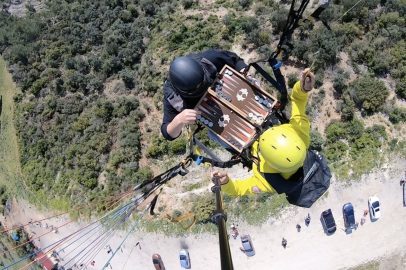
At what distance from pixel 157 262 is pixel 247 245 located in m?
5.05

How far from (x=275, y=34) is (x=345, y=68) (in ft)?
14.0

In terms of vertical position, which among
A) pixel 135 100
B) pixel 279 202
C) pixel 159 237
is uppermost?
pixel 135 100

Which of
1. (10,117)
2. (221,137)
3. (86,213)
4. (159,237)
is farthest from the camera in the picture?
(10,117)

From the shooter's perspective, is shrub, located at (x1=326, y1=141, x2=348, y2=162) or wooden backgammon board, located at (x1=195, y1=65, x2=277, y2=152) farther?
shrub, located at (x1=326, y1=141, x2=348, y2=162)

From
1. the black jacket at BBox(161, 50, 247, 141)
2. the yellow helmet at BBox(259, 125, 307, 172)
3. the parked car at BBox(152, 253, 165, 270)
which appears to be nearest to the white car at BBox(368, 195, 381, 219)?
the yellow helmet at BBox(259, 125, 307, 172)

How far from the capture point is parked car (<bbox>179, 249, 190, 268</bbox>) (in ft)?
48.7

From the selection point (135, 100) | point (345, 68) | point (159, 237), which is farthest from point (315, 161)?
point (135, 100)

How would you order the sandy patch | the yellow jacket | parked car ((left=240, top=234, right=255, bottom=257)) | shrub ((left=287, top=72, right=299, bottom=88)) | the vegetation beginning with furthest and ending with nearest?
shrub ((left=287, top=72, right=299, bottom=88)) → parked car ((left=240, top=234, right=255, bottom=257)) → the vegetation → the sandy patch → the yellow jacket

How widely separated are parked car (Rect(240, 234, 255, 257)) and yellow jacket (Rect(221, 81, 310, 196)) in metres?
9.06

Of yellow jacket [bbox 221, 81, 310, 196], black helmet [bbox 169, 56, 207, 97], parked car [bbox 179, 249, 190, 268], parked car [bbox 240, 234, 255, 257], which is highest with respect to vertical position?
black helmet [bbox 169, 56, 207, 97]

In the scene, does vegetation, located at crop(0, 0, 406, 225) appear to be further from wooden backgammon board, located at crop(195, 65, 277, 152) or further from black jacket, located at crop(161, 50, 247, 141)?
wooden backgammon board, located at crop(195, 65, 277, 152)

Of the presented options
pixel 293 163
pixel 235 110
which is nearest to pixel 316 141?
pixel 235 110

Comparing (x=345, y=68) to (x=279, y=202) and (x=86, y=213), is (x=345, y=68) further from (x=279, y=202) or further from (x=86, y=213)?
(x=86, y=213)

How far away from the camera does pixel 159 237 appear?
1540 centimetres
